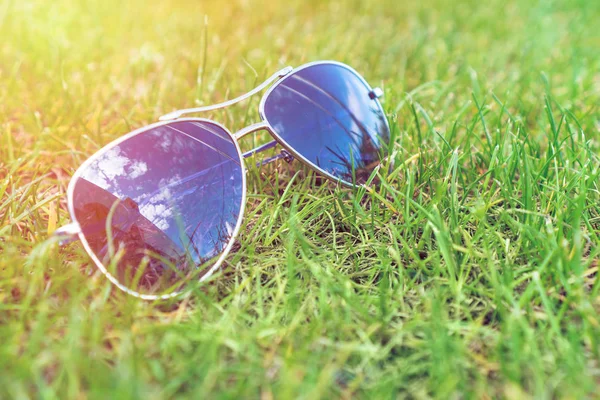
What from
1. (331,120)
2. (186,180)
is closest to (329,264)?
(186,180)

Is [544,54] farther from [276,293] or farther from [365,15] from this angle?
[276,293]

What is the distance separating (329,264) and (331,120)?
0.58 metres

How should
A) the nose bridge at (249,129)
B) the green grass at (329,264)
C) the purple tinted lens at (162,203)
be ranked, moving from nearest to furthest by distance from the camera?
the green grass at (329,264) < the purple tinted lens at (162,203) < the nose bridge at (249,129)

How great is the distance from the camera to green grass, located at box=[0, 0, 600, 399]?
1.07m

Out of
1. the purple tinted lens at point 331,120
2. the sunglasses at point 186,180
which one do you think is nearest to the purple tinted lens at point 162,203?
the sunglasses at point 186,180

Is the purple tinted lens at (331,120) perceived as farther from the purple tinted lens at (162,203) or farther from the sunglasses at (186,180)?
the purple tinted lens at (162,203)

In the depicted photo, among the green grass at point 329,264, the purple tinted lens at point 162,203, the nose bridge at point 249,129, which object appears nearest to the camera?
the green grass at point 329,264

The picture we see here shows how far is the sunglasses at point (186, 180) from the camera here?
1298 mm

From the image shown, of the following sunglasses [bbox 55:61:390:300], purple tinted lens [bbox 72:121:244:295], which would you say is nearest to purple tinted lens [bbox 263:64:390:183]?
sunglasses [bbox 55:61:390:300]

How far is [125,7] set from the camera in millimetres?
3258

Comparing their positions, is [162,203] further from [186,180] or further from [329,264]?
[329,264]

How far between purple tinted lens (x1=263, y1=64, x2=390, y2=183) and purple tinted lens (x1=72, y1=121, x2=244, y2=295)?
238mm

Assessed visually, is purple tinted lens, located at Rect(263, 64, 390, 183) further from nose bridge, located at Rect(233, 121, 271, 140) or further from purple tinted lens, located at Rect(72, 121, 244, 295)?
purple tinted lens, located at Rect(72, 121, 244, 295)

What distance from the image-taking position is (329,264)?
141 cm
